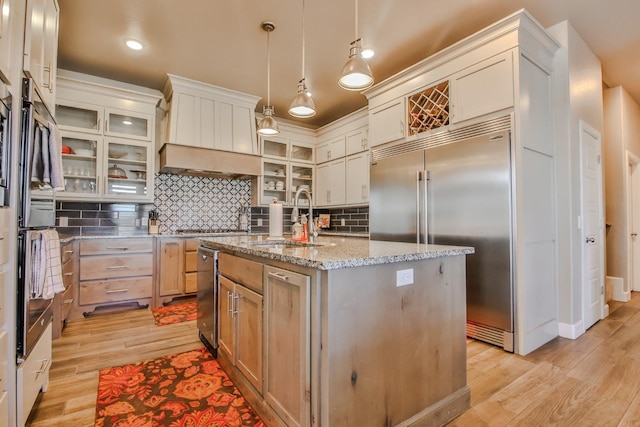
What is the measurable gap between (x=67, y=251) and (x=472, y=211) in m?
3.69

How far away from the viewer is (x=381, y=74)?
12.9 feet

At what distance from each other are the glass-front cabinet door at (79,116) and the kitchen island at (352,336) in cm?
303

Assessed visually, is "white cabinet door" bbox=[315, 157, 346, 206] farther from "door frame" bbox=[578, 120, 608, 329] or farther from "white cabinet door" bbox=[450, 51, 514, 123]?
"door frame" bbox=[578, 120, 608, 329]

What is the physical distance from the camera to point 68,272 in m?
3.09

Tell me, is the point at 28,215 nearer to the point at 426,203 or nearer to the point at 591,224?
the point at 426,203

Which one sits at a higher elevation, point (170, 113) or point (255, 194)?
point (170, 113)

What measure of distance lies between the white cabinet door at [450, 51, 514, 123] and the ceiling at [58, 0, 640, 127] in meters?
0.48

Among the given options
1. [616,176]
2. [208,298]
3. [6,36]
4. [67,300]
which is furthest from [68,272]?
[616,176]

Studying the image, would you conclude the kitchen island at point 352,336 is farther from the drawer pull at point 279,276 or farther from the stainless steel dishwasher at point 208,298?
the stainless steel dishwasher at point 208,298

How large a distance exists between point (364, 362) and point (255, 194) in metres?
3.89

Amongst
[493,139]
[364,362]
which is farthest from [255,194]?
[364,362]

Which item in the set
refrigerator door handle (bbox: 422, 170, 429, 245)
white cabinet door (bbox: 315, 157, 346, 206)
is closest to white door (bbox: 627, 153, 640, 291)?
refrigerator door handle (bbox: 422, 170, 429, 245)

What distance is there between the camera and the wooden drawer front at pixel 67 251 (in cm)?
277

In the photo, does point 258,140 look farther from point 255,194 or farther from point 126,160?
point 126,160
